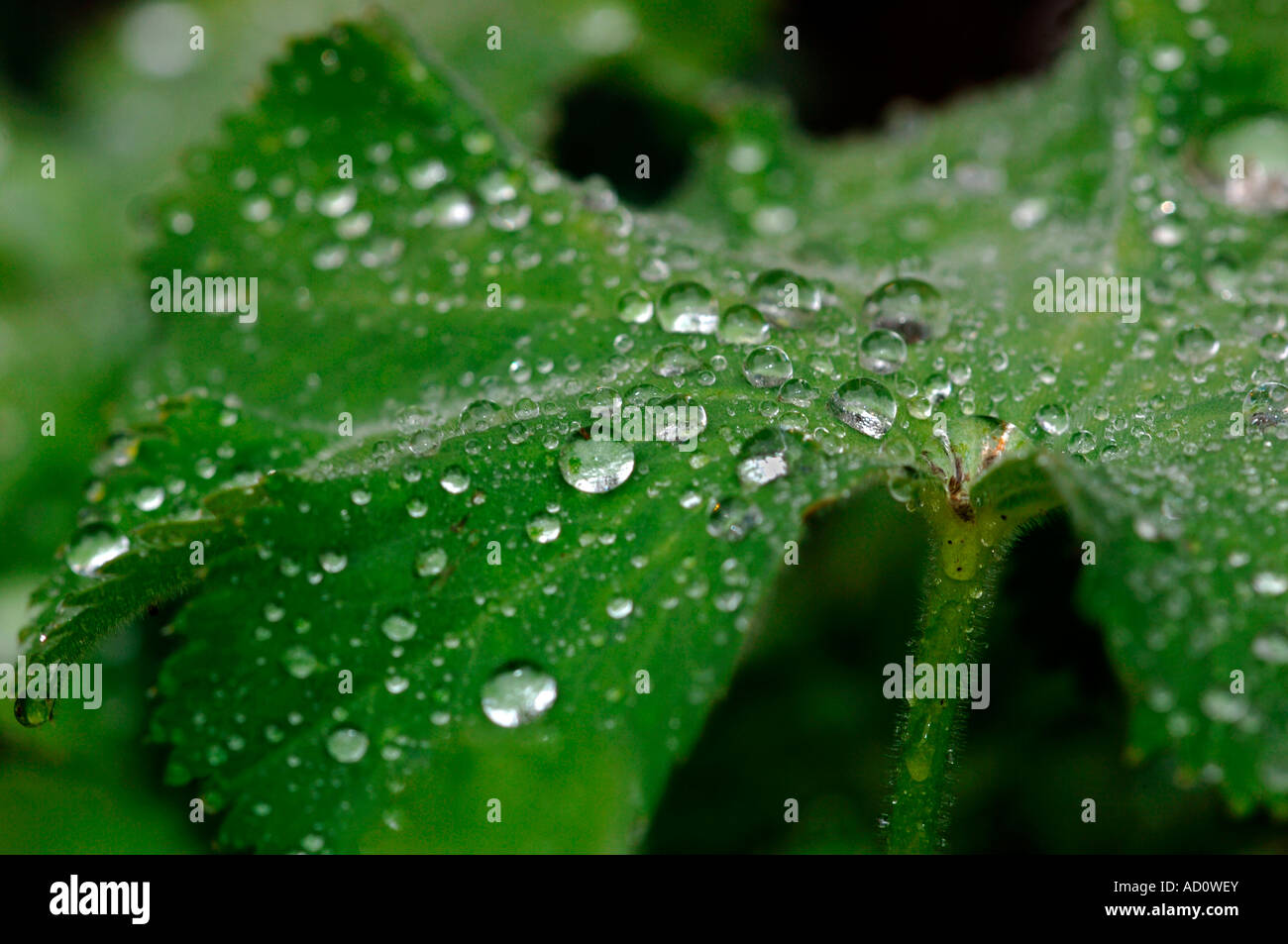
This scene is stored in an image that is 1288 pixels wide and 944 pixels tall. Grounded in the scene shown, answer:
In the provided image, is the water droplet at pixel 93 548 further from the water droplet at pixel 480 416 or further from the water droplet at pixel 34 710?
the water droplet at pixel 480 416

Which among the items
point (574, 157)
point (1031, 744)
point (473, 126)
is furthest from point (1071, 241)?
point (574, 157)

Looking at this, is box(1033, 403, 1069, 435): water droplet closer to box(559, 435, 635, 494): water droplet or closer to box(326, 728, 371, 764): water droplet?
box(559, 435, 635, 494): water droplet

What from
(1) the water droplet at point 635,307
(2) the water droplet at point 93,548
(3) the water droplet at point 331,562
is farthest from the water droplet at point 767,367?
(2) the water droplet at point 93,548
